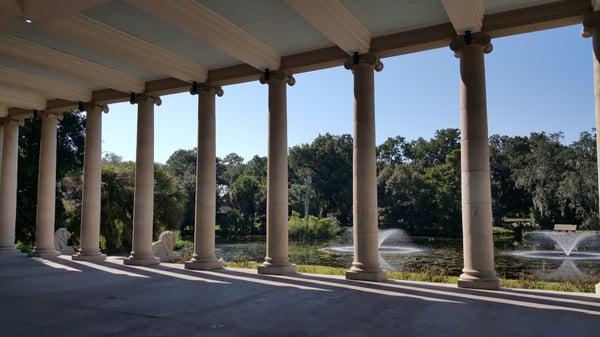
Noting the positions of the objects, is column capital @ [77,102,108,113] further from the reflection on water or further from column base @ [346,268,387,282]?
column base @ [346,268,387,282]

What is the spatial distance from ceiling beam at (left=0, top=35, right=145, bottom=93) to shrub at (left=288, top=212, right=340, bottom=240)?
7728 centimetres

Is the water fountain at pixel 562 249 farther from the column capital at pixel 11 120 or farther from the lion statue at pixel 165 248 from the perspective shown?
the column capital at pixel 11 120

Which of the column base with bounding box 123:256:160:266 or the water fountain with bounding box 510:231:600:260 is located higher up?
the column base with bounding box 123:256:160:266

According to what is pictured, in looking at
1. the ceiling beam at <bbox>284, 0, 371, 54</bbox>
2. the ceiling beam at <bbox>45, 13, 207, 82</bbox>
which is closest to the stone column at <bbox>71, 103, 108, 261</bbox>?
the ceiling beam at <bbox>45, 13, 207, 82</bbox>

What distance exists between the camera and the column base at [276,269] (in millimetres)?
37875

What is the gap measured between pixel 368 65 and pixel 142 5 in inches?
639

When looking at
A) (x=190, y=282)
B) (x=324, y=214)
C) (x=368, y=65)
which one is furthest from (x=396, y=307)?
(x=324, y=214)

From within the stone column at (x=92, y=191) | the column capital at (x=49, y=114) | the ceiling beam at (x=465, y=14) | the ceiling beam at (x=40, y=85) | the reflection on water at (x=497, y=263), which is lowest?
the reflection on water at (x=497, y=263)

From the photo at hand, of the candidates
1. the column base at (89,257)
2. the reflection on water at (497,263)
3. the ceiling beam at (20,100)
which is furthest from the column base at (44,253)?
the reflection on water at (497,263)

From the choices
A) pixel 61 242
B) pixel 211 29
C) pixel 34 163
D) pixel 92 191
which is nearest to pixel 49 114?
pixel 92 191

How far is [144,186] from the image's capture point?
4656cm

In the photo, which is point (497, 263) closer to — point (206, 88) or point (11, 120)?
point (206, 88)

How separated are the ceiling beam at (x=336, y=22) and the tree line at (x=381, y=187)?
42.3m

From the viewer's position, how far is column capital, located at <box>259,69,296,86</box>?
39.5 m
